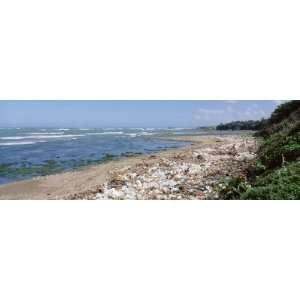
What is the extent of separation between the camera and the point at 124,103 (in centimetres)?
680

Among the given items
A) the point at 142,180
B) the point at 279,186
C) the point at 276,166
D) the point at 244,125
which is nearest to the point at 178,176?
the point at 142,180

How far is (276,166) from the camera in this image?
244 inches

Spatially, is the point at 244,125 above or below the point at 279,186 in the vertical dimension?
above

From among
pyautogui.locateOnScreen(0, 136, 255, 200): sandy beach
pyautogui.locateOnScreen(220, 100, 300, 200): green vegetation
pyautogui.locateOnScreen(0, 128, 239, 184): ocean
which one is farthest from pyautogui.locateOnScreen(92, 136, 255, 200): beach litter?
pyautogui.locateOnScreen(0, 128, 239, 184): ocean

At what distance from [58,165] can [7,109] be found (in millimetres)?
1628

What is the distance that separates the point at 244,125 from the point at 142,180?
301 centimetres

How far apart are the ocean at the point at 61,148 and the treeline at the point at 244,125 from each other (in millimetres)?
2079

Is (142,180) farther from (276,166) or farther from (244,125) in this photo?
(244,125)

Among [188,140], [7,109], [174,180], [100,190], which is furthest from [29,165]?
[188,140]

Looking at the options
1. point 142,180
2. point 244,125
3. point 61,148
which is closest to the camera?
point 142,180

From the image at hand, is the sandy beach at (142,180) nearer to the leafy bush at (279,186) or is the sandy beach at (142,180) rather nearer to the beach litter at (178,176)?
the beach litter at (178,176)

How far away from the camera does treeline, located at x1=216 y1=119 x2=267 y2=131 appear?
8.56 metres

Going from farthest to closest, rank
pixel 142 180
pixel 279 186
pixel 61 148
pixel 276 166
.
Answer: pixel 61 148, pixel 142 180, pixel 276 166, pixel 279 186
